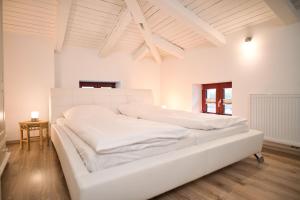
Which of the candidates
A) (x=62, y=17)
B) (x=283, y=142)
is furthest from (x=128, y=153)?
(x=283, y=142)

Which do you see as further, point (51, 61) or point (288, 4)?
point (51, 61)

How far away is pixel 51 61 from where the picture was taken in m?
3.34

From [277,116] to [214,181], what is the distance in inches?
70.2

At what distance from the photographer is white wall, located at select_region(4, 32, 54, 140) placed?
3018 mm

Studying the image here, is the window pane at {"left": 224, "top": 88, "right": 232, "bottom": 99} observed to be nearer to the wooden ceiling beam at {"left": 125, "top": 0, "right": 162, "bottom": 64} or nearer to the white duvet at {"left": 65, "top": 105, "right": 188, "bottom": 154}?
the wooden ceiling beam at {"left": 125, "top": 0, "right": 162, "bottom": 64}

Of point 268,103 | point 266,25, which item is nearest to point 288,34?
point 266,25

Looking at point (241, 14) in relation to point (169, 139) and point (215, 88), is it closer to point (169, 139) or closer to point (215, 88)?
point (215, 88)

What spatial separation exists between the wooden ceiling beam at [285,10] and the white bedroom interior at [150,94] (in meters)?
0.01

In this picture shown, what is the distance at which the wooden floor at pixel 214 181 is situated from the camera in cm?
152

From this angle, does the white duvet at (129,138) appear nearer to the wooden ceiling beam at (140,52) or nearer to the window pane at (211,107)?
the window pane at (211,107)

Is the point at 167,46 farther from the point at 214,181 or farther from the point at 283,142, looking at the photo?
the point at 214,181

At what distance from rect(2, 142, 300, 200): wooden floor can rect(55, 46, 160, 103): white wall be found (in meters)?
1.91

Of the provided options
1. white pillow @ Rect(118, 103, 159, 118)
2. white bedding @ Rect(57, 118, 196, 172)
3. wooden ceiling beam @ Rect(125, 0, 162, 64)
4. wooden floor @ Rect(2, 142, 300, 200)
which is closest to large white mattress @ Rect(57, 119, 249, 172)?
white bedding @ Rect(57, 118, 196, 172)

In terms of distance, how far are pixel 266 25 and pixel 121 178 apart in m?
3.25
